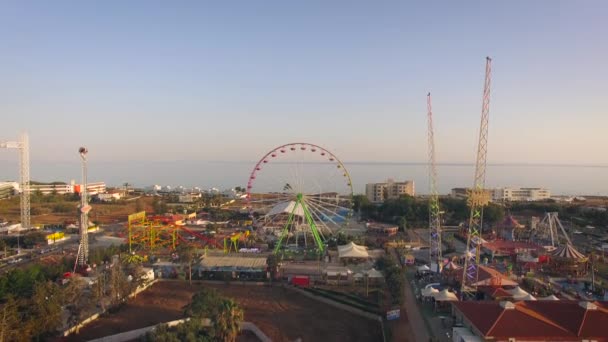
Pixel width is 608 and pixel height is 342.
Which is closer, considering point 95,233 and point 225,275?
point 225,275

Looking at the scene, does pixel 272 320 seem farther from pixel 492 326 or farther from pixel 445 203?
pixel 445 203

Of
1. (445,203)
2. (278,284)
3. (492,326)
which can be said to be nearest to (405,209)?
(445,203)

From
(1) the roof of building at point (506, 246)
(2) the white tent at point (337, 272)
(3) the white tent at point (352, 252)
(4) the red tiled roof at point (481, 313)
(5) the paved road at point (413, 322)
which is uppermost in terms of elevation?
(4) the red tiled roof at point (481, 313)

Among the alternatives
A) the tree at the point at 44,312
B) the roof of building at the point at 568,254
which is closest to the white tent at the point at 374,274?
the roof of building at the point at 568,254

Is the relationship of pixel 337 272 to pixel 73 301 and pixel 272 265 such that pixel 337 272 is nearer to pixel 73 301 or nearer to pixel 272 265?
pixel 272 265

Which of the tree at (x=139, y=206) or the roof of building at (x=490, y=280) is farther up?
the roof of building at (x=490, y=280)

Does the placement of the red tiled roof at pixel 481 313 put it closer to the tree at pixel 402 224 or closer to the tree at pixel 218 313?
the tree at pixel 218 313

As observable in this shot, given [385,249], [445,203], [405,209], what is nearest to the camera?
[385,249]
